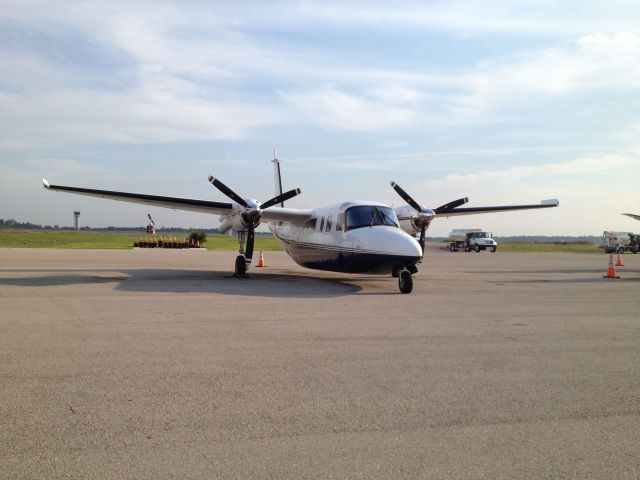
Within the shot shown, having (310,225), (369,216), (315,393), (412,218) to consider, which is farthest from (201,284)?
(315,393)

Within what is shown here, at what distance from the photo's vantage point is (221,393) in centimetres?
546

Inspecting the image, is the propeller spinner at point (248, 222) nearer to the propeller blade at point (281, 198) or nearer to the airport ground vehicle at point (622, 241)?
the propeller blade at point (281, 198)

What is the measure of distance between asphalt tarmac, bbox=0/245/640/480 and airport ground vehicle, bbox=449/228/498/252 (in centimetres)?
5196

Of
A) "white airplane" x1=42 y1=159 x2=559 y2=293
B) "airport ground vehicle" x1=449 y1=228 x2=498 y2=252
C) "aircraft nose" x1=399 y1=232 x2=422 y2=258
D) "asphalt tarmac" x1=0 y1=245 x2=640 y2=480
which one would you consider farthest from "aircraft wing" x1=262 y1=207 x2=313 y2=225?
"airport ground vehicle" x1=449 y1=228 x2=498 y2=252

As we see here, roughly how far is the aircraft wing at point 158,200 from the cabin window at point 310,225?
286 centimetres

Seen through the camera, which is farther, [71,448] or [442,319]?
[442,319]

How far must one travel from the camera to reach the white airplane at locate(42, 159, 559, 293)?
1653cm

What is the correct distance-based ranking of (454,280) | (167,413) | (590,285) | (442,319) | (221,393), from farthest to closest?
(454,280) < (590,285) < (442,319) < (221,393) < (167,413)

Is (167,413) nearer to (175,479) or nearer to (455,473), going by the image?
(175,479)

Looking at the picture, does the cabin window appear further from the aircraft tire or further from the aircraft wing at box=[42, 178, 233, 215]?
the aircraft tire

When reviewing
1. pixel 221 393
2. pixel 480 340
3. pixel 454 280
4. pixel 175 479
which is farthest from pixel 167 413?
pixel 454 280

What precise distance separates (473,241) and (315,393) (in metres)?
59.6

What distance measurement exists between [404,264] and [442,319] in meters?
5.94

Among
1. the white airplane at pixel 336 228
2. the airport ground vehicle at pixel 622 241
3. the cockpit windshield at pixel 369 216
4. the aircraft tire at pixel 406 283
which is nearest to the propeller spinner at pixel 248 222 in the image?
the white airplane at pixel 336 228
